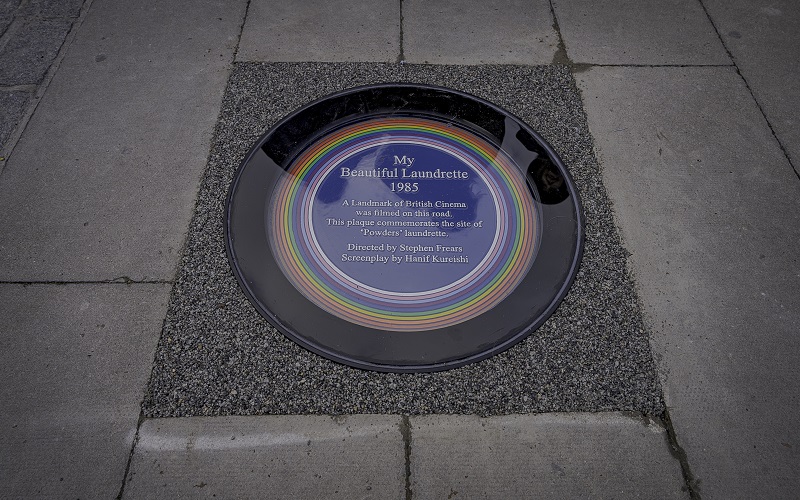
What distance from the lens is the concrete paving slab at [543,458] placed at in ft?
6.19

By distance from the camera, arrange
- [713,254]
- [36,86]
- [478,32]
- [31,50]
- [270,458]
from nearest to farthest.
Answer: [270,458] < [713,254] < [36,86] < [31,50] < [478,32]

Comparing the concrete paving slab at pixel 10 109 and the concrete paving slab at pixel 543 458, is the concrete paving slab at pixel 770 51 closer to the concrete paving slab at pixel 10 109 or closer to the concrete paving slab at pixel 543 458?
the concrete paving slab at pixel 543 458

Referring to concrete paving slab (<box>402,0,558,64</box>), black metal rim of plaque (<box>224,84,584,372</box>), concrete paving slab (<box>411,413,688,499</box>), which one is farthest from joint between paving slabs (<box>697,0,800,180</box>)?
concrete paving slab (<box>411,413,688,499</box>)

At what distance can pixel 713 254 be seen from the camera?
8.07ft

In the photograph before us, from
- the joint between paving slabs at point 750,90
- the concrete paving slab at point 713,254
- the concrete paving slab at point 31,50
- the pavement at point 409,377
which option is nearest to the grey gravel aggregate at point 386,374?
the pavement at point 409,377

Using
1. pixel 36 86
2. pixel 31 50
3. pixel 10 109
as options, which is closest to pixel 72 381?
pixel 10 109

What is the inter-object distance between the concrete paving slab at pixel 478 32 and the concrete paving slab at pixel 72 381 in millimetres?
2081

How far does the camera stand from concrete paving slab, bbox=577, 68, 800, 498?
2.00 metres

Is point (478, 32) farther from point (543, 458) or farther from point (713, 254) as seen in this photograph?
point (543, 458)

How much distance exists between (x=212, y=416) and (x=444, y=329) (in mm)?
958

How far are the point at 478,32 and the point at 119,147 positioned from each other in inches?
86.6

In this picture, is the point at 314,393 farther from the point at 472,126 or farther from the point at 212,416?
the point at 472,126

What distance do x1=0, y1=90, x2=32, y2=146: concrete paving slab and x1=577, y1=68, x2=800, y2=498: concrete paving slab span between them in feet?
10.3

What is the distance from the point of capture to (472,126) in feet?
9.13
